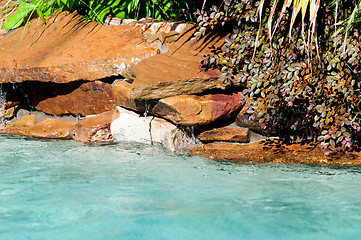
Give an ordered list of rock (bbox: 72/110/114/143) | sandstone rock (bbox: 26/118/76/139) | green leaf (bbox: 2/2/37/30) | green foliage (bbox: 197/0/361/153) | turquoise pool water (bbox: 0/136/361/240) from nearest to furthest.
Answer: turquoise pool water (bbox: 0/136/361/240)
green foliage (bbox: 197/0/361/153)
rock (bbox: 72/110/114/143)
sandstone rock (bbox: 26/118/76/139)
green leaf (bbox: 2/2/37/30)

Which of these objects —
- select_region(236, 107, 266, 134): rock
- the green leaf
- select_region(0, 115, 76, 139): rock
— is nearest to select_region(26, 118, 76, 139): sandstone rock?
select_region(0, 115, 76, 139): rock

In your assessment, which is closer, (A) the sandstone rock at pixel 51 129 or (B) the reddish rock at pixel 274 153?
(B) the reddish rock at pixel 274 153

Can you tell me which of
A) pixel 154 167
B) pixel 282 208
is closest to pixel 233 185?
pixel 282 208

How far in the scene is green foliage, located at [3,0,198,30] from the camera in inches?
203

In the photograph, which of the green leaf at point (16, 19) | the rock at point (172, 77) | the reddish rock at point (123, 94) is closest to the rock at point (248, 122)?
the rock at point (172, 77)

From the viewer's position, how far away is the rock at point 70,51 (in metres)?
4.60

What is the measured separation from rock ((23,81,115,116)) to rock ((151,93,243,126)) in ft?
3.32

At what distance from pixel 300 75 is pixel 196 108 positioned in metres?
0.99

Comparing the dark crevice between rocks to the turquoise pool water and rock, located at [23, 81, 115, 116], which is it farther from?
the turquoise pool water

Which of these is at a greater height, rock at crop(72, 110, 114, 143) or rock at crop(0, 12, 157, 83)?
rock at crop(0, 12, 157, 83)

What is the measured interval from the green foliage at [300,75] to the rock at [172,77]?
141mm

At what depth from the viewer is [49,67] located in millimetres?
4742

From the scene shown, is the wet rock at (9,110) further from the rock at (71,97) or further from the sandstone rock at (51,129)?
the sandstone rock at (51,129)

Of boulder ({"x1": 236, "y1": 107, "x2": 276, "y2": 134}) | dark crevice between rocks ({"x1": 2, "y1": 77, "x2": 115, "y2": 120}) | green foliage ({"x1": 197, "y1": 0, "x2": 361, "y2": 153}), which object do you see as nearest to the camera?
green foliage ({"x1": 197, "y1": 0, "x2": 361, "y2": 153})
